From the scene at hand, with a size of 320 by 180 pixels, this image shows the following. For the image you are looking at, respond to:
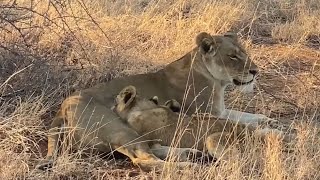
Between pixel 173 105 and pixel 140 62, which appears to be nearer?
pixel 173 105

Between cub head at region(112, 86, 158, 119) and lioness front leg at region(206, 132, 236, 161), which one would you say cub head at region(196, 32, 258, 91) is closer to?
cub head at region(112, 86, 158, 119)

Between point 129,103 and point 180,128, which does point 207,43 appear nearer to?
point 129,103

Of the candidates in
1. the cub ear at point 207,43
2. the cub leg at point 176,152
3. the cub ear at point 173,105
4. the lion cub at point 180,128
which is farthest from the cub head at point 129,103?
the cub ear at point 207,43

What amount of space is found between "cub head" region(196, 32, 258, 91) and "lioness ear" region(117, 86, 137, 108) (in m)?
0.96

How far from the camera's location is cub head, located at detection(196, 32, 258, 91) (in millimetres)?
5699

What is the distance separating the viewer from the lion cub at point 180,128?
4.61m

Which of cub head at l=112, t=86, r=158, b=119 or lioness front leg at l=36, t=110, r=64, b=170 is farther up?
cub head at l=112, t=86, r=158, b=119

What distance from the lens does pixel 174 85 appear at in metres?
5.72

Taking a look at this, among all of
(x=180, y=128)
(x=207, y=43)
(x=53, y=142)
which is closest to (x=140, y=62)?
(x=207, y=43)

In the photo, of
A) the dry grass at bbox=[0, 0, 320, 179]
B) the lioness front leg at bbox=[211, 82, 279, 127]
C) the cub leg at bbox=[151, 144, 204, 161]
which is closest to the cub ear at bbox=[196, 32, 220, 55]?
the lioness front leg at bbox=[211, 82, 279, 127]

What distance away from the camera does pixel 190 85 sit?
18.7ft

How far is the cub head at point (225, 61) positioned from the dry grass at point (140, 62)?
1.49 ft

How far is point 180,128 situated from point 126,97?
55 cm

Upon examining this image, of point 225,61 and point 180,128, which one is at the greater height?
point 225,61
